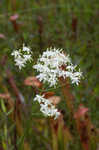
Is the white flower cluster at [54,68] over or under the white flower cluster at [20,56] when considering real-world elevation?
under

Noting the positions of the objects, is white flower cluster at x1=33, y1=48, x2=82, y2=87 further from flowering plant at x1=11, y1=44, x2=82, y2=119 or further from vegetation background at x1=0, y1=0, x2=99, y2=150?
vegetation background at x1=0, y1=0, x2=99, y2=150

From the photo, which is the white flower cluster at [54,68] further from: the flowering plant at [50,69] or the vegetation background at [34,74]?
the vegetation background at [34,74]

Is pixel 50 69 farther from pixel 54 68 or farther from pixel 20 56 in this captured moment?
pixel 20 56

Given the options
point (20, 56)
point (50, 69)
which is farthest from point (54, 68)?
point (20, 56)

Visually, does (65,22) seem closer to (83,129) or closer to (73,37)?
(73,37)

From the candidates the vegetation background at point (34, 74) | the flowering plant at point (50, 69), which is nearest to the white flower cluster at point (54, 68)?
the flowering plant at point (50, 69)

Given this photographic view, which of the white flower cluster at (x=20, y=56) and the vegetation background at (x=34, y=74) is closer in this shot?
the white flower cluster at (x=20, y=56)
